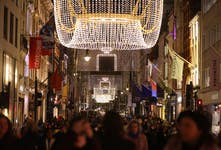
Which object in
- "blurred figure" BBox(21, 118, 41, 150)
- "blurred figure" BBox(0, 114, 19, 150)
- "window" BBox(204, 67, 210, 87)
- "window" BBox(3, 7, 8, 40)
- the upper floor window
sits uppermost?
the upper floor window

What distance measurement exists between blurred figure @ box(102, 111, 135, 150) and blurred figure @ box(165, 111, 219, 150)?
1516 millimetres

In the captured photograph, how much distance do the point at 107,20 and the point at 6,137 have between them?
14974mm

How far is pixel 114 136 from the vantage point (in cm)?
848

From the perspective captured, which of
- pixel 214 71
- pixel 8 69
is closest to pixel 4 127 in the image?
pixel 8 69

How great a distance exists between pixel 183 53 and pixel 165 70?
61.6 feet

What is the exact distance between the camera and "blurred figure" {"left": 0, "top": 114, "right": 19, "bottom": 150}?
29.8 feet

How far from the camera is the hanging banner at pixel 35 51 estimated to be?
46.9m

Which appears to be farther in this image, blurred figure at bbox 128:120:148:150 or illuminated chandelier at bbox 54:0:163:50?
illuminated chandelier at bbox 54:0:163:50

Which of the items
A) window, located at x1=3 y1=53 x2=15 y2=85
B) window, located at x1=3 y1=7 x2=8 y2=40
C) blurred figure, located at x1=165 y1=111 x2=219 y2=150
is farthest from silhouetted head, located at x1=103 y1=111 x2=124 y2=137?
window, located at x1=3 y1=7 x2=8 y2=40

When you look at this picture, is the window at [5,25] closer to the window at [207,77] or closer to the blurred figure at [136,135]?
the window at [207,77]

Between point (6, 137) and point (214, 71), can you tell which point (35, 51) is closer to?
point (214, 71)

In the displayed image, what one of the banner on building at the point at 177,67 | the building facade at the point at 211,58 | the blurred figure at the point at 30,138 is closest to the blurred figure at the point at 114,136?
the blurred figure at the point at 30,138

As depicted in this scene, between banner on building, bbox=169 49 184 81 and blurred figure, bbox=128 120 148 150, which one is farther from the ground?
banner on building, bbox=169 49 184 81

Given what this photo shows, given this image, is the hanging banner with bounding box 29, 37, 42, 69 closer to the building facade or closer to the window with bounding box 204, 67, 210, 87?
the building facade
